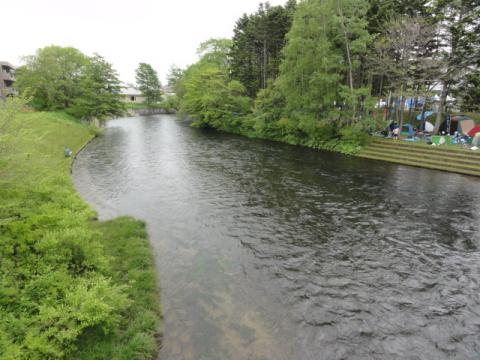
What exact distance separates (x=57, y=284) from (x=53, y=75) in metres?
41.2

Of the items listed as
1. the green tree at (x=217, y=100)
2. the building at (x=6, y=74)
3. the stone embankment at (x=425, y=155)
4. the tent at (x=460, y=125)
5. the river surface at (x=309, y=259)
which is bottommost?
the river surface at (x=309, y=259)

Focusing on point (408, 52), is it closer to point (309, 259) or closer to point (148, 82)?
point (309, 259)

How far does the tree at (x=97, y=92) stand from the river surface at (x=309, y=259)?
2478cm

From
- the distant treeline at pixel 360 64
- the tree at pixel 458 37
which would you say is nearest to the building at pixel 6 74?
the distant treeline at pixel 360 64

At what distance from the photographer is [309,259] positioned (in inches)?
319

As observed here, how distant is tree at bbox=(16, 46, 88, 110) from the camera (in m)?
35.5

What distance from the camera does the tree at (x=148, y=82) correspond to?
273 ft

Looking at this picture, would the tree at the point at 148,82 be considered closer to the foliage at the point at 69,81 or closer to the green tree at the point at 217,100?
the foliage at the point at 69,81

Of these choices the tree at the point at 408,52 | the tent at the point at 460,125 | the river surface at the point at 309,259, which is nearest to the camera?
the river surface at the point at 309,259

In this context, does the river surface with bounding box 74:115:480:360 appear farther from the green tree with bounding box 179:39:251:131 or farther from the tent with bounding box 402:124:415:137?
the green tree with bounding box 179:39:251:131

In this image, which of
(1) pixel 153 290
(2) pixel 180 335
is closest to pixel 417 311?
(2) pixel 180 335

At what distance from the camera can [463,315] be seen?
6.09 meters

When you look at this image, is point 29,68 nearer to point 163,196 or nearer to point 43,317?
point 163,196

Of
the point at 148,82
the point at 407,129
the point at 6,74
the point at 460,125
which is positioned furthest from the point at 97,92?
the point at 148,82
